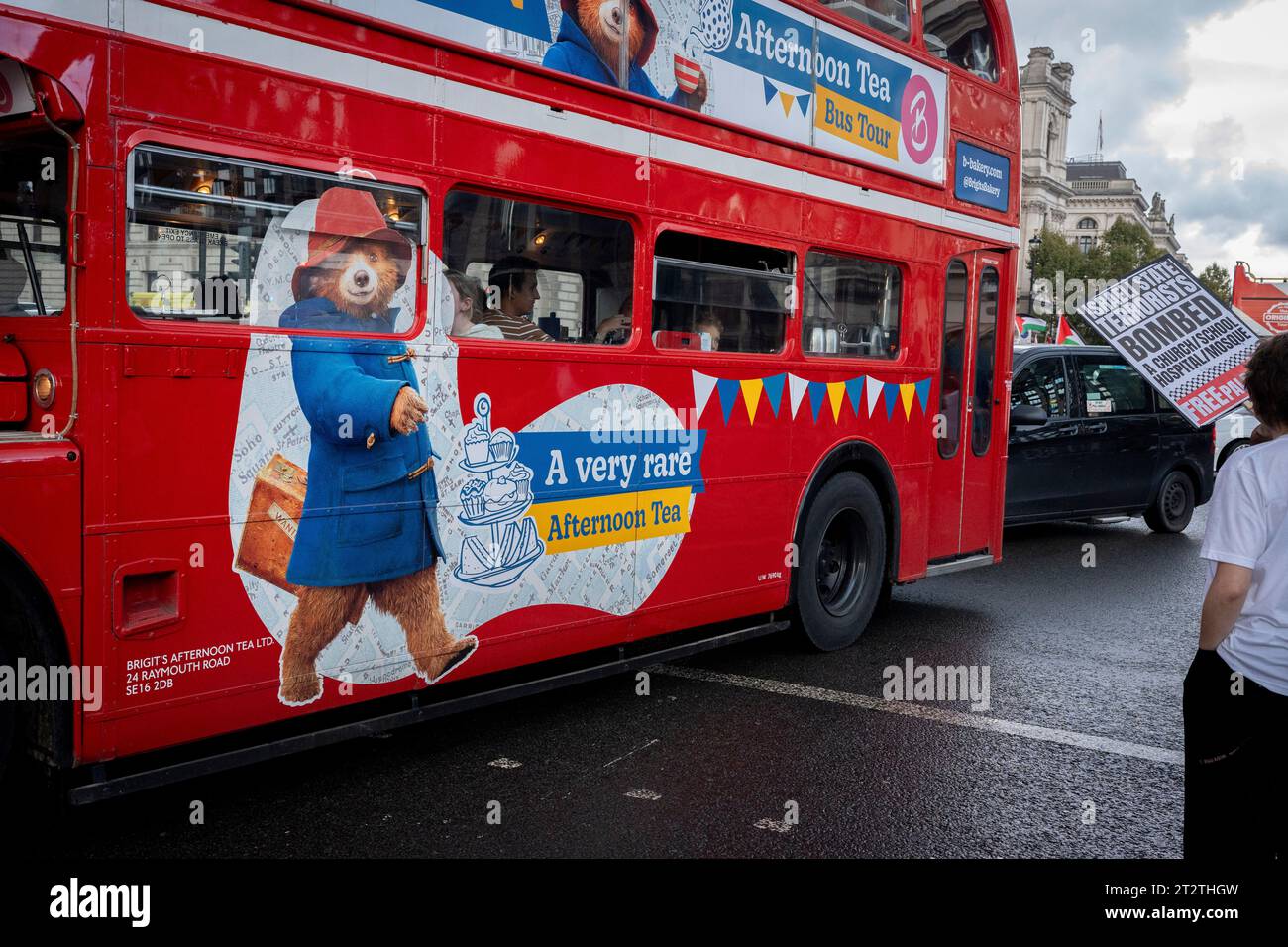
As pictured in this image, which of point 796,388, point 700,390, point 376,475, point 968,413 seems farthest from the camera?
point 968,413

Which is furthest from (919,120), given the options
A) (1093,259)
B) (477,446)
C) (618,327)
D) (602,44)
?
(1093,259)

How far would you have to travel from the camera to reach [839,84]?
665 centimetres

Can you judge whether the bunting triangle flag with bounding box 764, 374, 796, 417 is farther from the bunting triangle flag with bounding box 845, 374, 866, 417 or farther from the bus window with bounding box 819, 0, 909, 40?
the bus window with bounding box 819, 0, 909, 40

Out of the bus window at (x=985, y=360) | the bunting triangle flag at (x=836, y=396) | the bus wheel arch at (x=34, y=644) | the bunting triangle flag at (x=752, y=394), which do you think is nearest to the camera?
the bus wheel arch at (x=34, y=644)

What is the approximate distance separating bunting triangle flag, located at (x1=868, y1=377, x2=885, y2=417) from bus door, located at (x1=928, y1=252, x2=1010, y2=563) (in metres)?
0.80

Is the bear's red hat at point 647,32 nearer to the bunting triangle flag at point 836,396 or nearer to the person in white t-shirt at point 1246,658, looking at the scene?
the bunting triangle flag at point 836,396

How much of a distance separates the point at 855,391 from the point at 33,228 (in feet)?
15.1

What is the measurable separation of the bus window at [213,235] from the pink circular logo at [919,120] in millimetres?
4119

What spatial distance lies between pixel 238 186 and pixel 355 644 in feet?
5.60

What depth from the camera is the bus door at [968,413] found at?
26.1 feet

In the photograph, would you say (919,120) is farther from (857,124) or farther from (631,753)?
(631,753)

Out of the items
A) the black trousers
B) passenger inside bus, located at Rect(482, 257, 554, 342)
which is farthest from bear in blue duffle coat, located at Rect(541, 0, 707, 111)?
the black trousers

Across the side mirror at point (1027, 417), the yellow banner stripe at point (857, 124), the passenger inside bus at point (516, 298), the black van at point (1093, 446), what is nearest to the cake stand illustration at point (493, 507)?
the passenger inside bus at point (516, 298)

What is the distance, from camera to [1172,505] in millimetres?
13102
